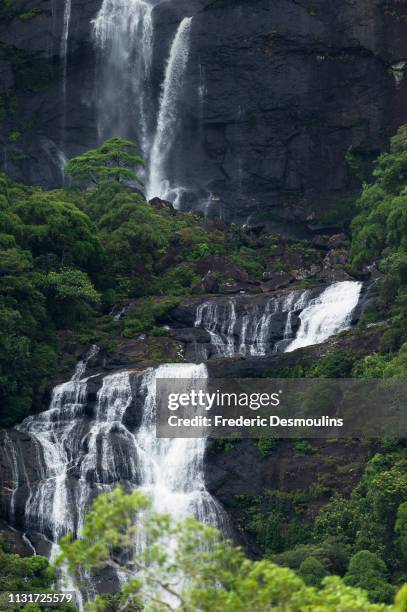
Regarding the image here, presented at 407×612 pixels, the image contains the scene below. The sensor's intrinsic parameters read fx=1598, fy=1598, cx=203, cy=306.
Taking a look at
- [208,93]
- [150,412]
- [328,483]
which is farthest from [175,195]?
[328,483]

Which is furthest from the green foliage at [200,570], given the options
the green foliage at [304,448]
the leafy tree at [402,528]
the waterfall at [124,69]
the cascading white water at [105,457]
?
the waterfall at [124,69]

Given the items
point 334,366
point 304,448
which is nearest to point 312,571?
point 304,448

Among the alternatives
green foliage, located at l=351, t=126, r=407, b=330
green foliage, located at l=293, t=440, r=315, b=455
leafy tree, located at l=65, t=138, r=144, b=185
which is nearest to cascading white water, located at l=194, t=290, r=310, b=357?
green foliage, located at l=351, t=126, r=407, b=330

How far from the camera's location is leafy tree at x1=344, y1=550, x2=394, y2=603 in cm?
4178

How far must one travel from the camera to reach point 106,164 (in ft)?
237

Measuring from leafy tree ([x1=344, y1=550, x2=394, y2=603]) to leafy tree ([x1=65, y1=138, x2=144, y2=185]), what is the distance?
99.4 ft

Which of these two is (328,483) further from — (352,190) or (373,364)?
(352,190)

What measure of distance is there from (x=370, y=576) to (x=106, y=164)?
3372 centimetres

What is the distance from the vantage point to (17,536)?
4944 cm

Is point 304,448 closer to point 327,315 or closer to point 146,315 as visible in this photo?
point 327,315

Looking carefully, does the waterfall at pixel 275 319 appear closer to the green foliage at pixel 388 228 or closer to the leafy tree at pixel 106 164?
the green foliage at pixel 388 228

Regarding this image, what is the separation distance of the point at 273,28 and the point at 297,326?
22.5 meters

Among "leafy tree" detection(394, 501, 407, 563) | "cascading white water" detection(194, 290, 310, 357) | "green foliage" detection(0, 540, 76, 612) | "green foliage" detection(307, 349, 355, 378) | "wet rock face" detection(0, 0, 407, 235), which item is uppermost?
"wet rock face" detection(0, 0, 407, 235)

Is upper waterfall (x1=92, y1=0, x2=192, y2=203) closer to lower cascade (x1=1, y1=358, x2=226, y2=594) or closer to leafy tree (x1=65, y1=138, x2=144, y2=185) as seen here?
leafy tree (x1=65, y1=138, x2=144, y2=185)
